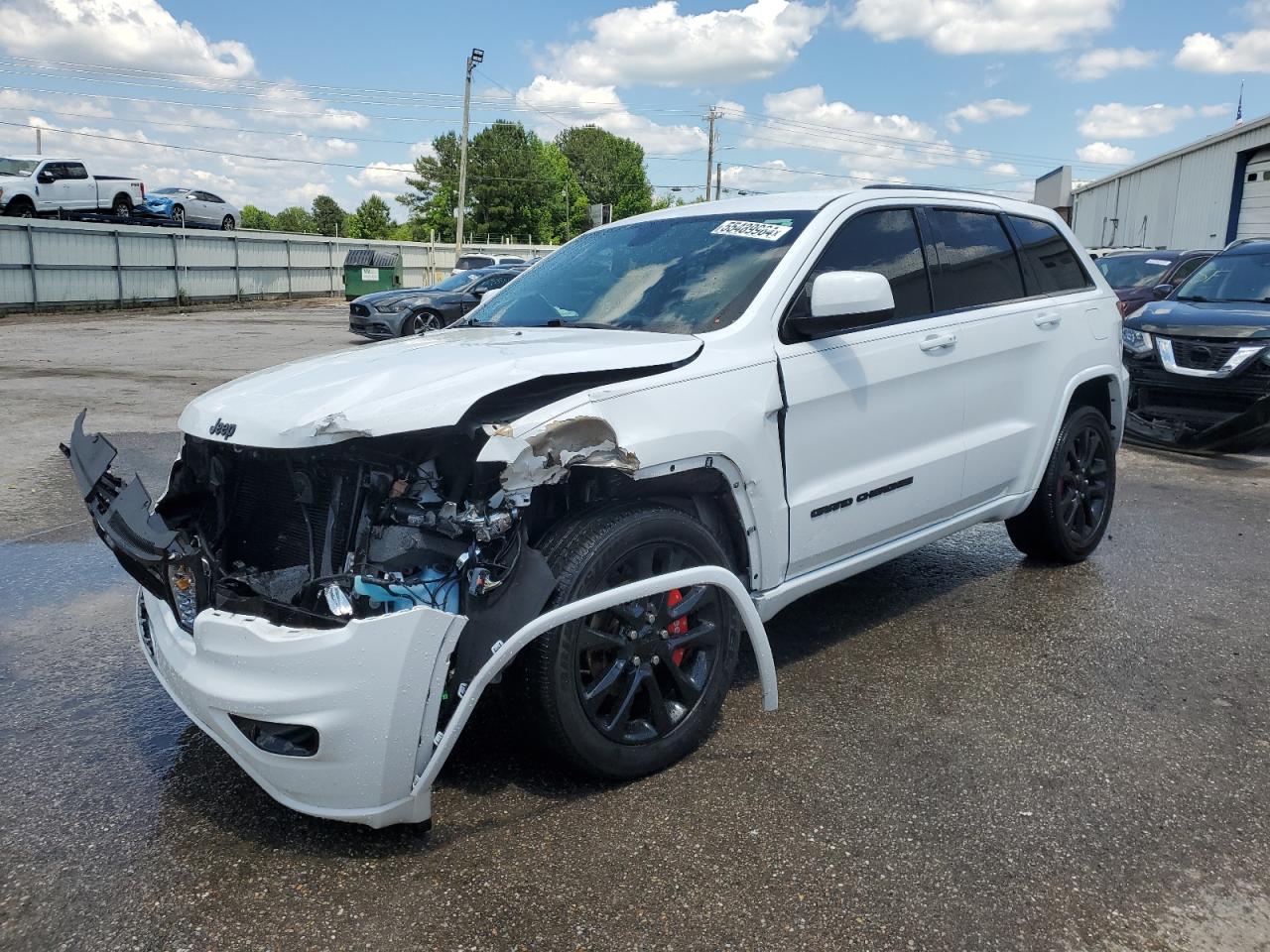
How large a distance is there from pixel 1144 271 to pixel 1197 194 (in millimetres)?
17001

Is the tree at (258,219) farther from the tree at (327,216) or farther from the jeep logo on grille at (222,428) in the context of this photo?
the jeep logo on grille at (222,428)

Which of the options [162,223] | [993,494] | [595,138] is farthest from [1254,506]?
[595,138]

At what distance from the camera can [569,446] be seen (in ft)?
8.98

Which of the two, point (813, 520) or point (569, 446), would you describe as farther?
point (813, 520)

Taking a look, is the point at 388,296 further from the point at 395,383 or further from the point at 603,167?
the point at 603,167

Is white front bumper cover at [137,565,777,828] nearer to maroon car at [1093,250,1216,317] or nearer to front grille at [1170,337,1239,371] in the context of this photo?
front grille at [1170,337,1239,371]

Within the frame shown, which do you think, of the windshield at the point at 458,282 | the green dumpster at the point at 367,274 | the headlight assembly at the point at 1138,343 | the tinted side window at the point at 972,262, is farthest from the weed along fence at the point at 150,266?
the tinted side window at the point at 972,262

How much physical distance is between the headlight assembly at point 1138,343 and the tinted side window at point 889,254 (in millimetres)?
6136

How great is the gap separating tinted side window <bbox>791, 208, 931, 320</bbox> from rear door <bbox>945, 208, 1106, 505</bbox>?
0.16 meters

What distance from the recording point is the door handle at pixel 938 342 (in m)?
4.04

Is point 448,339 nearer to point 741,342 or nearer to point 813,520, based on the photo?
point 741,342

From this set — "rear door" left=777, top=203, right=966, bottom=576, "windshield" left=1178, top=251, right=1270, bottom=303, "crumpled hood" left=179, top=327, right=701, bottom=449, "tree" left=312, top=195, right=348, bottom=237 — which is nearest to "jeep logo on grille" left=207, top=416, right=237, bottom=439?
"crumpled hood" left=179, top=327, right=701, bottom=449

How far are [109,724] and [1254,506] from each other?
7126 mm

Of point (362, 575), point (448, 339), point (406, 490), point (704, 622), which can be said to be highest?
point (448, 339)
